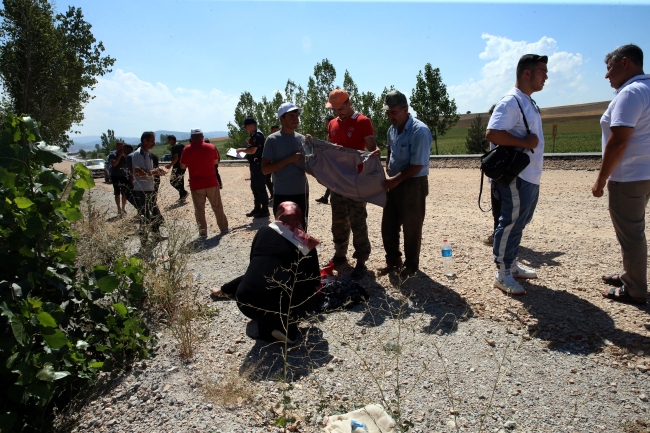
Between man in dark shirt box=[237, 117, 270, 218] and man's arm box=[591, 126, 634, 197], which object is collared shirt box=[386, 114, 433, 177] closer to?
man's arm box=[591, 126, 634, 197]

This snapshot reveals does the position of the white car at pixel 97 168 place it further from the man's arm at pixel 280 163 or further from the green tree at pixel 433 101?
the man's arm at pixel 280 163

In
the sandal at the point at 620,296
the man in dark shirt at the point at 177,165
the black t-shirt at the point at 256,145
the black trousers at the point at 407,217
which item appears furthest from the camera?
the man in dark shirt at the point at 177,165

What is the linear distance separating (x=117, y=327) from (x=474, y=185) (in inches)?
428

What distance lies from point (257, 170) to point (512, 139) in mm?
6652

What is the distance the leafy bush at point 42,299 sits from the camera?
2.90 m

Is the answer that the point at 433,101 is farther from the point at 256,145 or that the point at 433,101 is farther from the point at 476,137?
the point at 256,145

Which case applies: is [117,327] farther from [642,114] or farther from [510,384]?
[642,114]

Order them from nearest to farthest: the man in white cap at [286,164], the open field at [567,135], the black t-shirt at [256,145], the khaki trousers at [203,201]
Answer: the man in white cap at [286,164], the khaki trousers at [203,201], the black t-shirt at [256,145], the open field at [567,135]

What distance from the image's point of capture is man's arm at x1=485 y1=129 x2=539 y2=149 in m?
4.11

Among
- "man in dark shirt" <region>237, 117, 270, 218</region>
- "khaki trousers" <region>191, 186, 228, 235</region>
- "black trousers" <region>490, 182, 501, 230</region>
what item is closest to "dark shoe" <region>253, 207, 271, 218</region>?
"man in dark shirt" <region>237, 117, 270, 218</region>

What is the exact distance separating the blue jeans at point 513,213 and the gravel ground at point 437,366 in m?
0.49

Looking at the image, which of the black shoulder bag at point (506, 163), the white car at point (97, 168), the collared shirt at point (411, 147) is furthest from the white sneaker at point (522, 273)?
the white car at point (97, 168)

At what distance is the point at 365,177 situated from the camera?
16.8 ft

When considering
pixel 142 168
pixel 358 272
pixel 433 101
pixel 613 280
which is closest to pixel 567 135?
pixel 433 101
